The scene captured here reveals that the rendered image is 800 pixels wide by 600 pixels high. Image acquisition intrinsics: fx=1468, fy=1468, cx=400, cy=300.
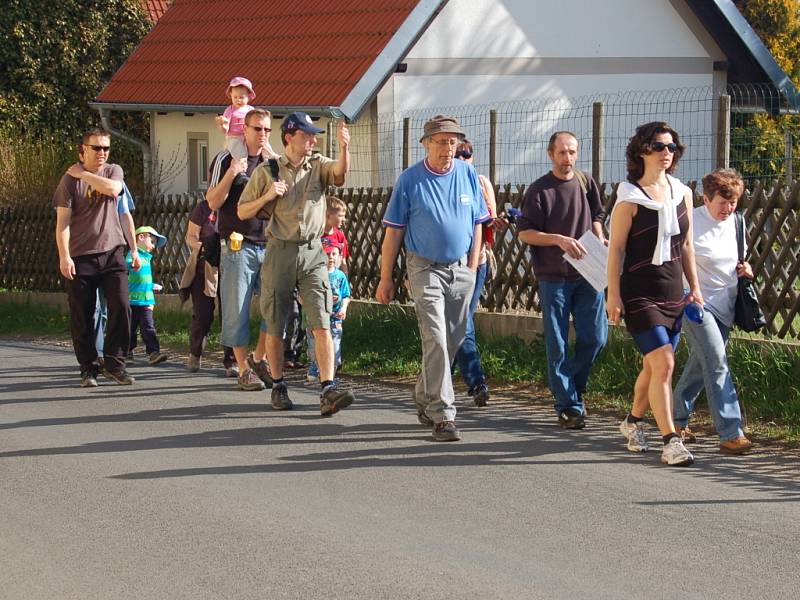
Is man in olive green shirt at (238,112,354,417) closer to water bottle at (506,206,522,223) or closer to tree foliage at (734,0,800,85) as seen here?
water bottle at (506,206,522,223)

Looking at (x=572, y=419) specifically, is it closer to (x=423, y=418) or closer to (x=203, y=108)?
(x=423, y=418)

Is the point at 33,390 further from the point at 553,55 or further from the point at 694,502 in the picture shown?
the point at 553,55

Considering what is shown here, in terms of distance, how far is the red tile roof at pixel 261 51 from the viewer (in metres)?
21.0

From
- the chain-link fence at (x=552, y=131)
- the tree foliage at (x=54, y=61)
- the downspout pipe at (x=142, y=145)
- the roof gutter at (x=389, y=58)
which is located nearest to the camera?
the chain-link fence at (x=552, y=131)

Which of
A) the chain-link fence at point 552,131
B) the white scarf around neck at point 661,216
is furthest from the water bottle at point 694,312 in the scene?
the chain-link fence at point 552,131

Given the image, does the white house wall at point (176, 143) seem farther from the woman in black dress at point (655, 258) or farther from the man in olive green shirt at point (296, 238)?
the woman in black dress at point (655, 258)

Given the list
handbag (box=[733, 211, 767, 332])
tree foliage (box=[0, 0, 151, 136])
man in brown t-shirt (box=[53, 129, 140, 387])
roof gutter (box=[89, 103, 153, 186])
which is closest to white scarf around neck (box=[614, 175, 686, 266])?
handbag (box=[733, 211, 767, 332])

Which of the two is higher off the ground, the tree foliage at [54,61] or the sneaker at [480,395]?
the tree foliage at [54,61]

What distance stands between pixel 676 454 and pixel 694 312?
0.86m

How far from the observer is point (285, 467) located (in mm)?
8094

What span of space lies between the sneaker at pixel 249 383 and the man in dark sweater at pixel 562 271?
2.67 m

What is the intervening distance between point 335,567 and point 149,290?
7751mm

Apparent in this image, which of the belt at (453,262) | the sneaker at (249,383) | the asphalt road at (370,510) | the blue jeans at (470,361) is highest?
the belt at (453,262)

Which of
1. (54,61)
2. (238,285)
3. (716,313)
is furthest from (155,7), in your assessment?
(716,313)
